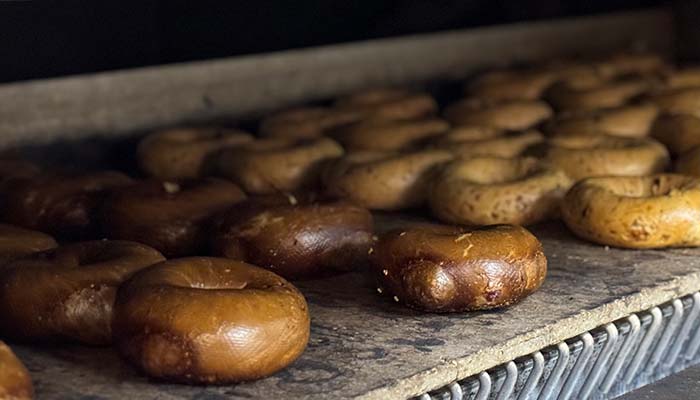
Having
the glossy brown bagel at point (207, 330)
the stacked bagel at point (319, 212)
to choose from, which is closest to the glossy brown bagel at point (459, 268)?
the stacked bagel at point (319, 212)

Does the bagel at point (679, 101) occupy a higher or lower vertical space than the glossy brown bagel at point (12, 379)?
higher

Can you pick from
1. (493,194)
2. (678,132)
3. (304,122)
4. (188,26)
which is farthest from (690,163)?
(188,26)

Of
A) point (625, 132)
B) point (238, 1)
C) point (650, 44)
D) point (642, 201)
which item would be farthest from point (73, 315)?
point (650, 44)

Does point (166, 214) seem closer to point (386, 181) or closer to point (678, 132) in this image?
point (386, 181)

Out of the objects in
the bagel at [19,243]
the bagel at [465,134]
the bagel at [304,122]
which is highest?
the bagel at [465,134]

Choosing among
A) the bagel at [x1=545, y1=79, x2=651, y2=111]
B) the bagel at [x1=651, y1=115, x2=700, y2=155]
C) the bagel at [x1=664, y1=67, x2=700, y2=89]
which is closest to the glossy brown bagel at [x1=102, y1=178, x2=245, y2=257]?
the bagel at [x1=651, y1=115, x2=700, y2=155]

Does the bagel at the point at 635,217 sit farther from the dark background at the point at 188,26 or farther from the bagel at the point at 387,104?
the dark background at the point at 188,26

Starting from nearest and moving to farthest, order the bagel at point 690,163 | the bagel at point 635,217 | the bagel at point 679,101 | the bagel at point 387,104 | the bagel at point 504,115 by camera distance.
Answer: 1. the bagel at point 635,217
2. the bagel at point 690,163
3. the bagel at point 679,101
4. the bagel at point 504,115
5. the bagel at point 387,104
